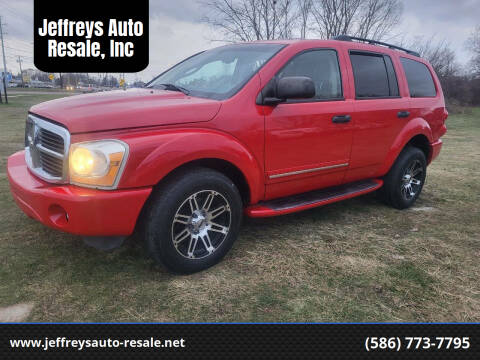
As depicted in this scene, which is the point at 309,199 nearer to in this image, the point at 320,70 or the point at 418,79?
the point at 320,70

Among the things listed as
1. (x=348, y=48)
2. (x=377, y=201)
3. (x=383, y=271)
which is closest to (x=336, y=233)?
(x=383, y=271)

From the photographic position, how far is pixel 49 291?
2.46 metres

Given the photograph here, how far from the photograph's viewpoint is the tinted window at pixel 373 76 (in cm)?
374

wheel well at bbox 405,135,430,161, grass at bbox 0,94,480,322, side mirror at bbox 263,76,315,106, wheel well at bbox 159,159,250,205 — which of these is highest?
side mirror at bbox 263,76,315,106

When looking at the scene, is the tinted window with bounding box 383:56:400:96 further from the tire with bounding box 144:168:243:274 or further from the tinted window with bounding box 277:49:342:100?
the tire with bounding box 144:168:243:274

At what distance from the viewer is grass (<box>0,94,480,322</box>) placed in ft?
7.72

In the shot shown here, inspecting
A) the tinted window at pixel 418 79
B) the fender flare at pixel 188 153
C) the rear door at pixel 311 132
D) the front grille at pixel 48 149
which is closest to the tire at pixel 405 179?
the tinted window at pixel 418 79

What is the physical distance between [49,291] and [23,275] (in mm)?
340

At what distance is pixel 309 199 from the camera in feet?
11.4

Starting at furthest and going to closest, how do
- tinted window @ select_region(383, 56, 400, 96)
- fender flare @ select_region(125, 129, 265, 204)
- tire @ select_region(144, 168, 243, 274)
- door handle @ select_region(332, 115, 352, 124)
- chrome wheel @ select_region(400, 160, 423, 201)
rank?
chrome wheel @ select_region(400, 160, 423, 201), tinted window @ select_region(383, 56, 400, 96), door handle @ select_region(332, 115, 352, 124), tire @ select_region(144, 168, 243, 274), fender flare @ select_region(125, 129, 265, 204)

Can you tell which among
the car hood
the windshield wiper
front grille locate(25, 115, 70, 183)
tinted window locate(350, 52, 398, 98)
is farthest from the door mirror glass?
front grille locate(25, 115, 70, 183)

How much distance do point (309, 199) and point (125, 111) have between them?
1.90 m

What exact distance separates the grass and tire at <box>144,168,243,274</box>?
0.15m

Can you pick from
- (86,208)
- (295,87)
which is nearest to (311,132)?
(295,87)
